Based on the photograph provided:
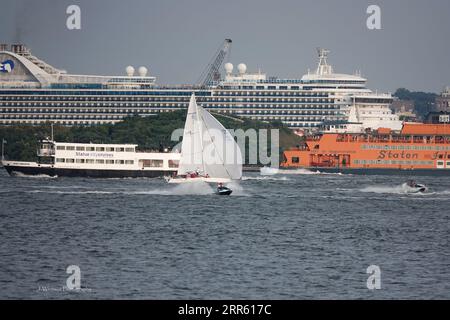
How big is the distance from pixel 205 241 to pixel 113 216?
13.2m

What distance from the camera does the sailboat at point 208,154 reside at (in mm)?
94000

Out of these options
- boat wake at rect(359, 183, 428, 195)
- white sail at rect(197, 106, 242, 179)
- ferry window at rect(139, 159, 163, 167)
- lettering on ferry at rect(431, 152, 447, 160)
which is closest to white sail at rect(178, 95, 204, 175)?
white sail at rect(197, 106, 242, 179)

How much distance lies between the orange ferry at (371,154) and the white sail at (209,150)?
46.7 meters

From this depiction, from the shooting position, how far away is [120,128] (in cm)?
17125

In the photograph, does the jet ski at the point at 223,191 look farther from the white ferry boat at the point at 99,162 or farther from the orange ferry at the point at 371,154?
the orange ferry at the point at 371,154

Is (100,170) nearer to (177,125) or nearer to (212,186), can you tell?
(212,186)

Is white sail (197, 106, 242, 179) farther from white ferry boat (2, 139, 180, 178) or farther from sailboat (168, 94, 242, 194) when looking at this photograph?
white ferry boat (2, 139, 180, 178)

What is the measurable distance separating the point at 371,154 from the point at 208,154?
2067 inches

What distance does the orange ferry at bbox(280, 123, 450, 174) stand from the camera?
5650 inches

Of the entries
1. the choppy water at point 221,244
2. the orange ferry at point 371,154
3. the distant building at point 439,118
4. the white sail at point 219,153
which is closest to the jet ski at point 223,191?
the choppy water at point 221,244

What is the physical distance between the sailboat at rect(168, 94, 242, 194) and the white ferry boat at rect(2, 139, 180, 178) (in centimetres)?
2657

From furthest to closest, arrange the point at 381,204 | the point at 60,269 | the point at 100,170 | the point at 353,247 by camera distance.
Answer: the point at 100,170, the point at 381,204, the point at 353,247, the point at 60,269

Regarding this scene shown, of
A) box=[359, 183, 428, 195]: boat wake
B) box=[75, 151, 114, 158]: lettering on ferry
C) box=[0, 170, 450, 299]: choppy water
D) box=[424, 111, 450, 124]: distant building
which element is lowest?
box=[359, 183, 428, 195]: boat wake

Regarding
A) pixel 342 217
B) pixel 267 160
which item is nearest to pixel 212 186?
pixel 342 217
